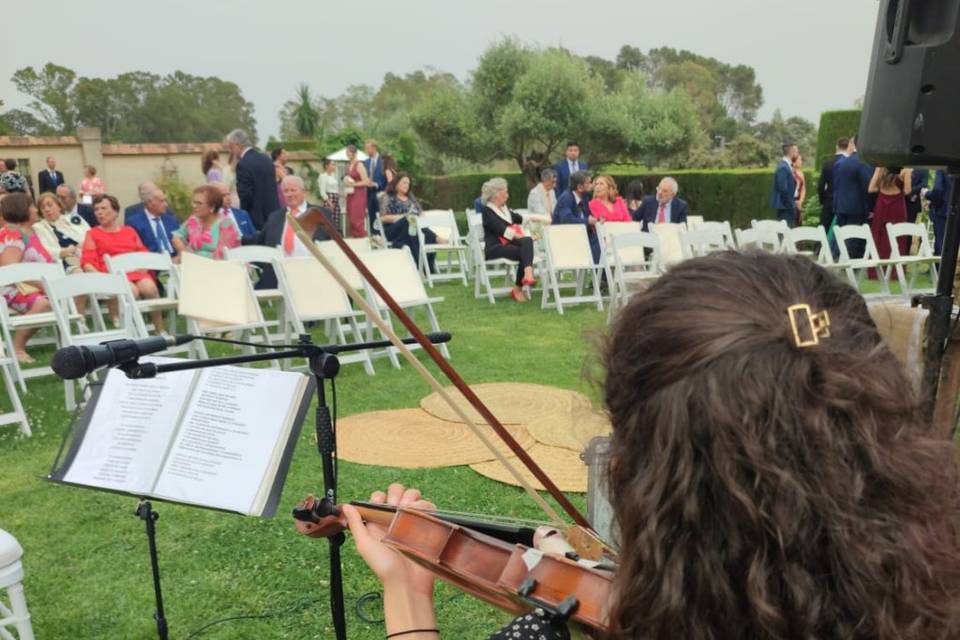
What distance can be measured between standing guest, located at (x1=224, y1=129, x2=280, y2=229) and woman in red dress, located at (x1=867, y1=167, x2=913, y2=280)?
7.11 meters

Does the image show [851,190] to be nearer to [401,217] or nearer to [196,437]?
[401,217]

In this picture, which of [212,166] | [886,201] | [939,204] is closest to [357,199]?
[212,166]

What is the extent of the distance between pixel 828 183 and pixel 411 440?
7.99 meters

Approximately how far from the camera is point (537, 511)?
355 centimetres

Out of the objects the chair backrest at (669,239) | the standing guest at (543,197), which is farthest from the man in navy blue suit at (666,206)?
the standing guest at (543,197)

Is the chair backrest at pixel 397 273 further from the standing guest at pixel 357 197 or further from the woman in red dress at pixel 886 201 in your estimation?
the woman in red dress at pixel 886 201

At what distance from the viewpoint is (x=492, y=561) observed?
1.35 m

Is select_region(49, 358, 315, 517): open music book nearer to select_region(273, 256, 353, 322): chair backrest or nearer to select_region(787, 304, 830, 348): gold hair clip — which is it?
select_region(787, 304, 830, 348): gold hair clip

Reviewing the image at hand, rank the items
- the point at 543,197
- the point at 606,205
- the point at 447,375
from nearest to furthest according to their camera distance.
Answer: the point at 447,375 < the point at 606,205 < the point at 543,197

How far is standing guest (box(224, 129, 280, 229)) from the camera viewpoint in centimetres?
770

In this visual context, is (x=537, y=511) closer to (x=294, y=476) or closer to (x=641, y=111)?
(x=294, y=476)

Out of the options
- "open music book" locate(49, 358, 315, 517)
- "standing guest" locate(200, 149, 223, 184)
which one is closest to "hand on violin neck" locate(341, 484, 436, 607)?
"open music book" locate(49, 358, 315, 517)

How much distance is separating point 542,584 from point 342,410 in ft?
12.8

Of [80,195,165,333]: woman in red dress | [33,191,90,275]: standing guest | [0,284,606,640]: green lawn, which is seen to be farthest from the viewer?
[33,191,90,275]: standing guest
